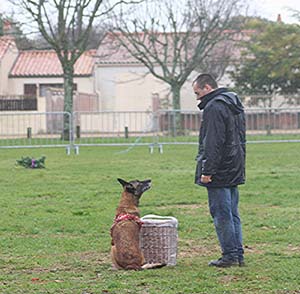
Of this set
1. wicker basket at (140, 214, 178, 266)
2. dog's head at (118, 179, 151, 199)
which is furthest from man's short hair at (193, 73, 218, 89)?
wicker basket at (140, 214, 178, 266)

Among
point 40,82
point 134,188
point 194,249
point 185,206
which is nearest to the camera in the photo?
point 134,188

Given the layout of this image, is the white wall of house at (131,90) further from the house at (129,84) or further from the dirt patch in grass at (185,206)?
the dirt patch in grass at (185,206)

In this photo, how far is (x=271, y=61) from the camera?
155ft

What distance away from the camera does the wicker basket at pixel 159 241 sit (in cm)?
816

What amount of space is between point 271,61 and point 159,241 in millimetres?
40070

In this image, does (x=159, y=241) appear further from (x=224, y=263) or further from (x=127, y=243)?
(x=224, y=263)

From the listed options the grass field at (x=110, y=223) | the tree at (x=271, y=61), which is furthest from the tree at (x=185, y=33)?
the grass field at (x=110, y=223)

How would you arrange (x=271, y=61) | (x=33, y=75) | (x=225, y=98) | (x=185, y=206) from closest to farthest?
1. (x=225, y=98)
2. (x=185, y=206)
3. (x=271, y=61)
4. (x=33, y=75)

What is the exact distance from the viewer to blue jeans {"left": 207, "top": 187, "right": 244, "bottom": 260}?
798 centimetres

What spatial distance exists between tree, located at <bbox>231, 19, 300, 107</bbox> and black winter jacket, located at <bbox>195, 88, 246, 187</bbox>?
3884 centimetres

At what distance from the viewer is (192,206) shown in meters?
12.8

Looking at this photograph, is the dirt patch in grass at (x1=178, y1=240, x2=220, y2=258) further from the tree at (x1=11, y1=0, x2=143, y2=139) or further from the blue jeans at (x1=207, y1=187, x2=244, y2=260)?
the tree at (x1=11, y1=0, x2=143, y2=139)

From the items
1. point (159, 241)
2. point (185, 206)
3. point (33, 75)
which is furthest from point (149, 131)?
point (33, 75)

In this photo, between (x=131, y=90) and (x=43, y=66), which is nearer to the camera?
(x=131, y=90)
